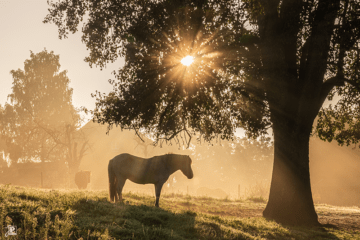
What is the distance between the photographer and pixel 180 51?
10.1 meters

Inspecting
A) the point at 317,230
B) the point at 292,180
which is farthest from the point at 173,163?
the point at 317,230

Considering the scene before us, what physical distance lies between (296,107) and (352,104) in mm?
6362

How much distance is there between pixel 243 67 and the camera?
37.1ft

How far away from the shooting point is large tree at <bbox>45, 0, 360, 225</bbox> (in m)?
10.0

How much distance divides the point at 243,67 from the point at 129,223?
8.20 metres

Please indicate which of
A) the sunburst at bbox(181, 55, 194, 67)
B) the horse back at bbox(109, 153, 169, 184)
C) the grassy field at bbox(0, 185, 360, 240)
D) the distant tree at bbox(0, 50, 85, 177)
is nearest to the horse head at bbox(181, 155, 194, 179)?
the horse back at bbox(109, 153, 169, 184)

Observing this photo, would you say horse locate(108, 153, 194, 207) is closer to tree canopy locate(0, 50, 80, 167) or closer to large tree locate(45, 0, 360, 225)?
large tree locate(45, 0, 360, 225)

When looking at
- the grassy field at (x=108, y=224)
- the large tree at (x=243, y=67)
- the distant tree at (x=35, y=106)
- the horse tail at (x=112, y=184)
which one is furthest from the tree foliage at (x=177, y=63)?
the distant tree at (x=35, y=106)

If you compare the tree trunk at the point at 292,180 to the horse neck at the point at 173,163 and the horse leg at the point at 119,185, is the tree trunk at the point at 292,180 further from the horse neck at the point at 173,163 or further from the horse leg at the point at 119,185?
the horse leg at the point at 119,185

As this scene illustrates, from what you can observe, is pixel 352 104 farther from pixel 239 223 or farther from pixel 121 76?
pixel 121 76

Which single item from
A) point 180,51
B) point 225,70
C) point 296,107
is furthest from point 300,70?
point 180,51

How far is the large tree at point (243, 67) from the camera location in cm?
1001

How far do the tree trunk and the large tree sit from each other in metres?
0.04

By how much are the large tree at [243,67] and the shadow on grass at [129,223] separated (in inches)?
169
